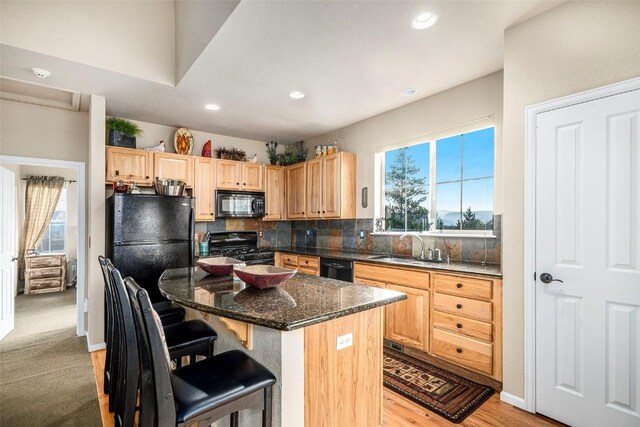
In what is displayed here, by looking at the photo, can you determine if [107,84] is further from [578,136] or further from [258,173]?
[578,136]

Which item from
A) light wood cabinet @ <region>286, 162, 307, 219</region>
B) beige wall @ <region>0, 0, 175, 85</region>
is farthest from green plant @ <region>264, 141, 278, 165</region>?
beige wall @ <region>0, 0, 175, 85</region>

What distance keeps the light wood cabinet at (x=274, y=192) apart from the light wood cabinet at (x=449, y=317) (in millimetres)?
2295

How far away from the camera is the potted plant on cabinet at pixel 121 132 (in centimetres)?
378

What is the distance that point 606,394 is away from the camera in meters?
1.90

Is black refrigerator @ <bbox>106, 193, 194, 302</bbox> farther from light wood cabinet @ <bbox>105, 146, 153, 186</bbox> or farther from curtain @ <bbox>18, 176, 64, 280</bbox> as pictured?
curtain @ <bbox>18, 176, 64, 280</bbox>

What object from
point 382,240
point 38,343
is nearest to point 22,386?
point 38,343

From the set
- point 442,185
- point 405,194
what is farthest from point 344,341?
point 405,194

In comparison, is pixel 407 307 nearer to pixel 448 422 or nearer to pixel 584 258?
pixel 448 422

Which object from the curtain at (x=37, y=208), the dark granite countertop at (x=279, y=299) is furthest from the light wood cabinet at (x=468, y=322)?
the curtain at (x=37, y=208)

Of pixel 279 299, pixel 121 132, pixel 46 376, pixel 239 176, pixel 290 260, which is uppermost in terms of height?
pixel 121 132

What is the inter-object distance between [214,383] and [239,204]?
3.54 metres

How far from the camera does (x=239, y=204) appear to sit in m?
4.69

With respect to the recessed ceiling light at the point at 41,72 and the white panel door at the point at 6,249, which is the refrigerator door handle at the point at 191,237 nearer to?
the recessed ceiling light at the point at 41,72

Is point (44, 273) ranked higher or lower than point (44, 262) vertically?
lower
